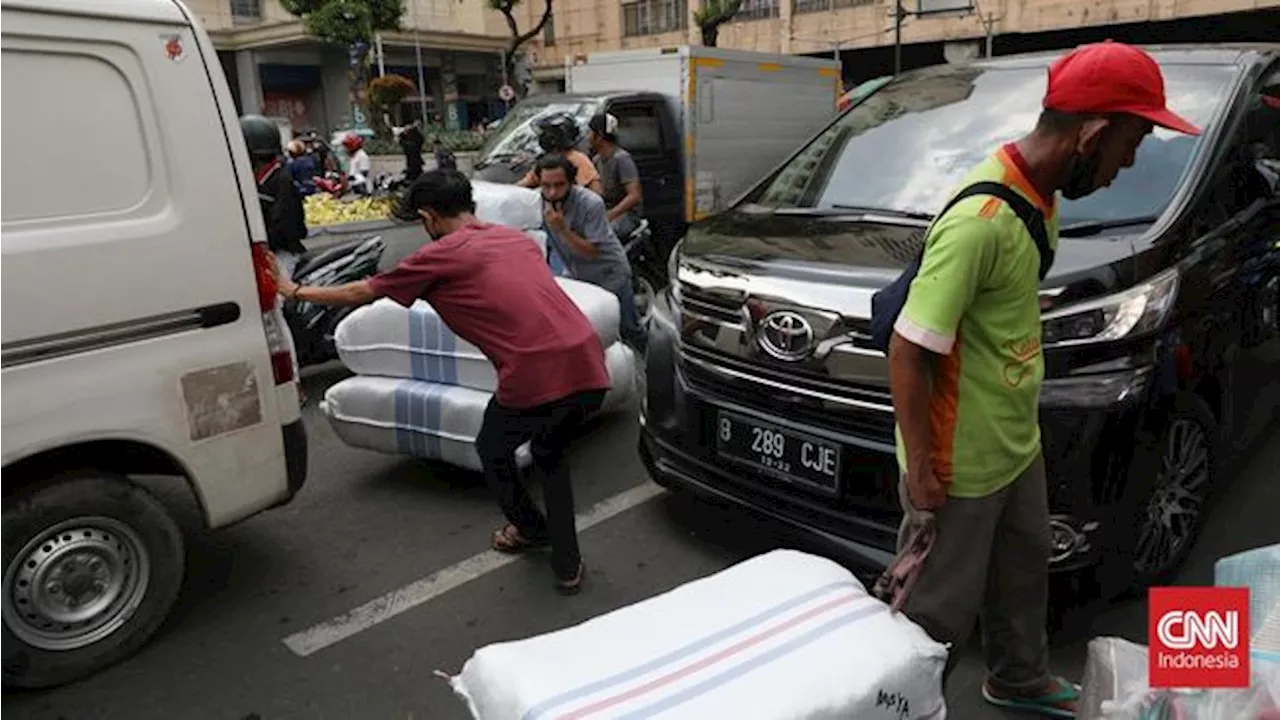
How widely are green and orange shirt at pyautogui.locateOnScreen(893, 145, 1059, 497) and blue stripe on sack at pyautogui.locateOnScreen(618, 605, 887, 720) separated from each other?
1.52 ft

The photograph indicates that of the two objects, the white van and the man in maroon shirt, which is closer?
the white van

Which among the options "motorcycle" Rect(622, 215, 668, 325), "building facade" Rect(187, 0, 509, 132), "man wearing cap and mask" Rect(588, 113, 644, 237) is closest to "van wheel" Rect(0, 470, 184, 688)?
"man wearing cap and mask" Rect(588, 113, 644, 237)

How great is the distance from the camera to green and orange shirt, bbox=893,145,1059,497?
1.84 metres

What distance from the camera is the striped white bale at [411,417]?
3.98 metres

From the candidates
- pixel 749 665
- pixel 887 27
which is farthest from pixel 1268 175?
pixel 887 27

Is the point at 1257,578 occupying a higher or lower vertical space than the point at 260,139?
lower

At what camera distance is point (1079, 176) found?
6.29ft

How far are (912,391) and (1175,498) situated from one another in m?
1.73

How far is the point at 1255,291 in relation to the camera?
3373 millimetres

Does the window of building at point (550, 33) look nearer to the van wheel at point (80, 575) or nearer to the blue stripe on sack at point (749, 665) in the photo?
the van wheel at point (80, 575)

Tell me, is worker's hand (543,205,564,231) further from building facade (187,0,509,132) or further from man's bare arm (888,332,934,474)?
building facade (187,0,509,132)

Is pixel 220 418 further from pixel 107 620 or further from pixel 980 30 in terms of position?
pixel 980 30

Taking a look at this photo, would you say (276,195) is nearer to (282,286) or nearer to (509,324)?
(282,286)

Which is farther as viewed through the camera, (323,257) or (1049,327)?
(323,257)
